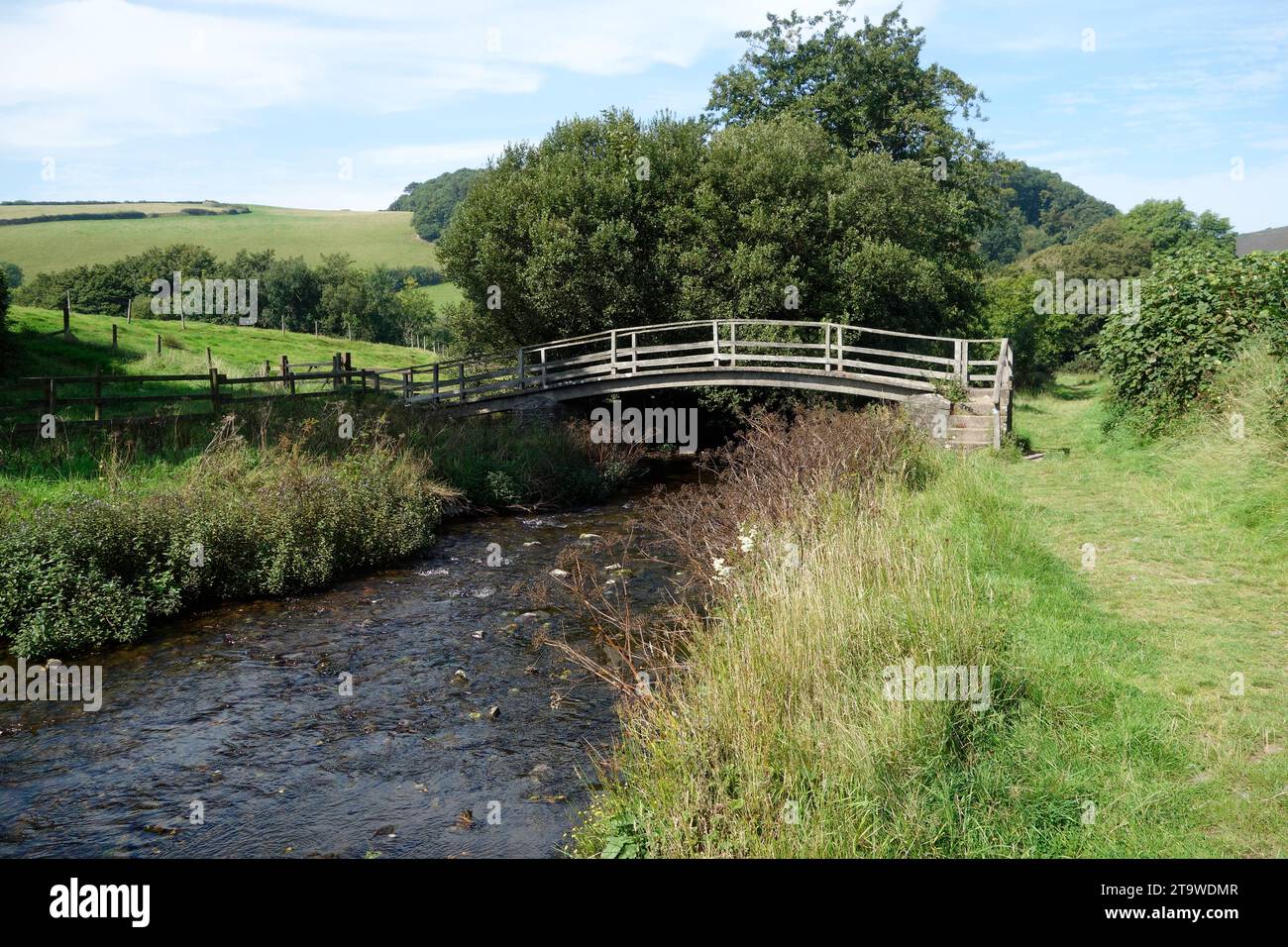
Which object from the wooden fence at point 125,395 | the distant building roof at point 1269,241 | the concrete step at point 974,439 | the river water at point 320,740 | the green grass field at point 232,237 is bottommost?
the river water at point 320,740

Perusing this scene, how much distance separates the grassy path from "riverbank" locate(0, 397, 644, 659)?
10.2 metres

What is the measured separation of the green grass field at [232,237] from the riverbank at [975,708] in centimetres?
8165

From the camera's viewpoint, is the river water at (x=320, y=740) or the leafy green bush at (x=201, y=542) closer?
the river water at (x=320, y=740)

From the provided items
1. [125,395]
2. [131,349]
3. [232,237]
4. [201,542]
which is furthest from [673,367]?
[232,237]

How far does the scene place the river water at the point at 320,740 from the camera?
6715mm

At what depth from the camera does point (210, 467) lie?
576 inches

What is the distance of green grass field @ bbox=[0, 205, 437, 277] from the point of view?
7750cm

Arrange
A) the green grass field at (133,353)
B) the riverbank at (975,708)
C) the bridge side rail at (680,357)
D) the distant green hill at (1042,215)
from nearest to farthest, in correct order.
Answer: the riverbank at (975,708) < the bridge side rail at (680,357) < the green grass field at (133,353) < the distant green hill at (1042,215)

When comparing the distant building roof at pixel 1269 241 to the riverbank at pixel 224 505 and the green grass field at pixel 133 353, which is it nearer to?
the riverbank at pixel 224 505

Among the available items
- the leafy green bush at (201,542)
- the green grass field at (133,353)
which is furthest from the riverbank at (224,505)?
the green grass field at (133,353)

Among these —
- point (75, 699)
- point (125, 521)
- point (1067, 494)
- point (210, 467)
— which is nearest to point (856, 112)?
point (1067, 494)

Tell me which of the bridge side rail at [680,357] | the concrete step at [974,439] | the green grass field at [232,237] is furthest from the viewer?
the green grass field at [232,237]
